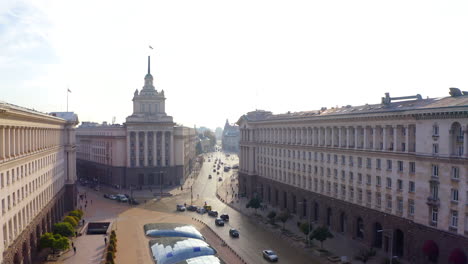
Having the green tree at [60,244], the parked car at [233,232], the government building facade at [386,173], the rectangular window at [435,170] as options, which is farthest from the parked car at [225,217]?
the rectangular window at [435,170]

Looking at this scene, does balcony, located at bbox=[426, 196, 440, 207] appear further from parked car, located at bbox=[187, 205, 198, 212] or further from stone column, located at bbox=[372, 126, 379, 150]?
parked car, located at bbox=[187, 205, 198, 212]

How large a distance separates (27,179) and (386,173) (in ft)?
177

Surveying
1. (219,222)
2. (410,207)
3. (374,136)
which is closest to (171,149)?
(219,222)

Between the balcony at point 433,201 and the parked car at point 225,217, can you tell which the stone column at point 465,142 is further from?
the parked car at point 225,217

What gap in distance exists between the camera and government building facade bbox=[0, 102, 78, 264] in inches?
1853

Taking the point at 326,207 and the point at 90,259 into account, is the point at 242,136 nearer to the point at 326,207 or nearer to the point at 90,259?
the point at 326,207

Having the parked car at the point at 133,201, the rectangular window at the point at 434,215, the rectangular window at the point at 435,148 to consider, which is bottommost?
the parked car at the point at 133,201

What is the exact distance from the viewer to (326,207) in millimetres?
78250

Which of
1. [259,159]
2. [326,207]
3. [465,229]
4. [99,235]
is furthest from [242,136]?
[465,229]

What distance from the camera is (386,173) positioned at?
63219mm

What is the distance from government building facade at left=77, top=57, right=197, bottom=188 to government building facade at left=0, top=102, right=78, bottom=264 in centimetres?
4221

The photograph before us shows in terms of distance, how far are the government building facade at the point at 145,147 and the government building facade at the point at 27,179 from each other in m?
42.2

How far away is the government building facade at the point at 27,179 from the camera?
47062 mm

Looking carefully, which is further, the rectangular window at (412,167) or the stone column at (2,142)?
the rectangular window at (412,167)
